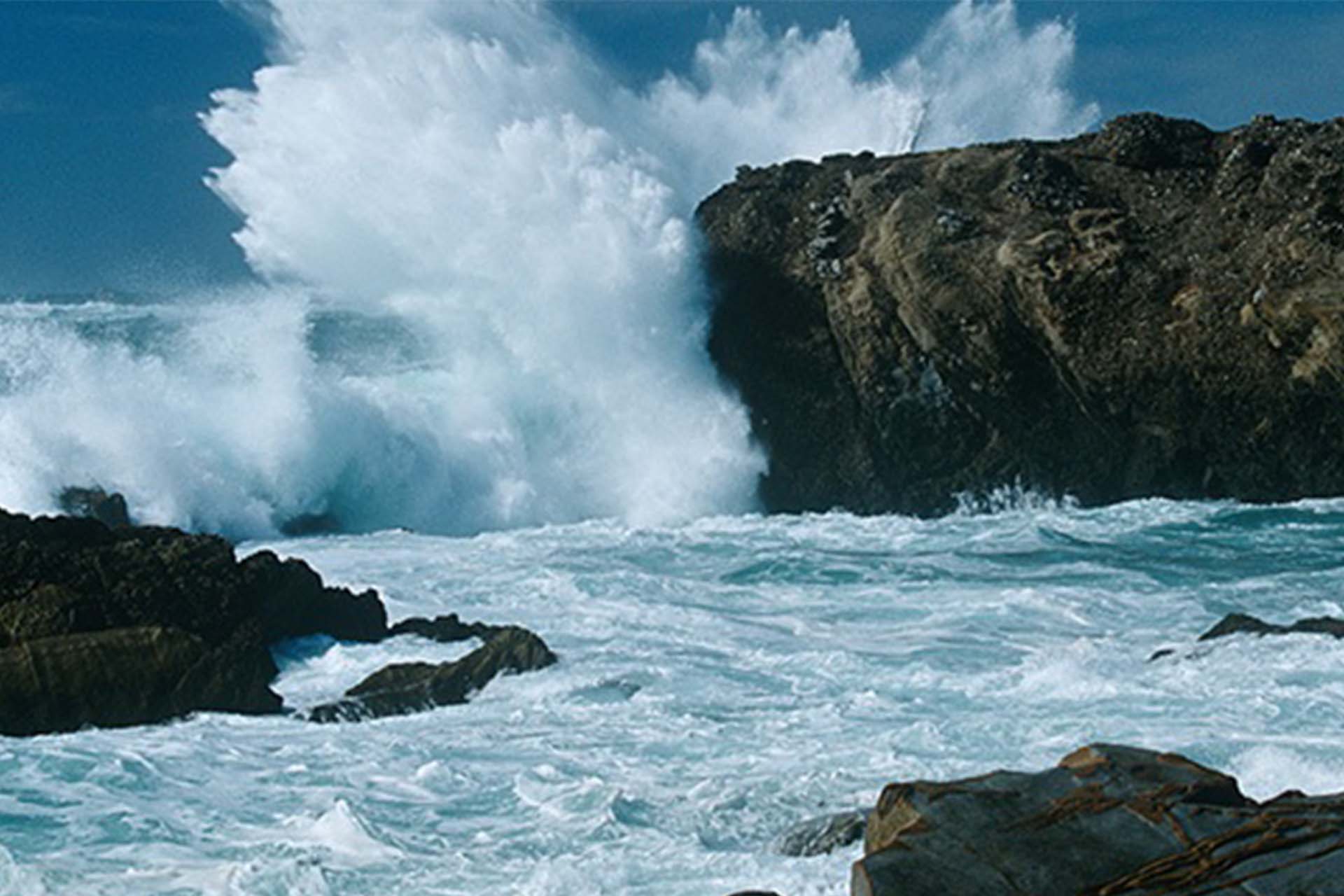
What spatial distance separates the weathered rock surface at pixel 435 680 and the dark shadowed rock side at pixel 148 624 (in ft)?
0.16

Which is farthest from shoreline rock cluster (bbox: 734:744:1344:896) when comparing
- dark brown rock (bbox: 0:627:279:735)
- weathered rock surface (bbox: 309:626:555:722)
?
dark brown rock (bbox: 0:627:279:735)

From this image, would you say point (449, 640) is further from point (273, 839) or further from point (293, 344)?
point (293, 344)

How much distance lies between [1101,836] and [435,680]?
7957mm

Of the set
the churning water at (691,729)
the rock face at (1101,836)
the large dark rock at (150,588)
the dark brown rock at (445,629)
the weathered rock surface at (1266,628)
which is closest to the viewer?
the rock face at (1101,836)

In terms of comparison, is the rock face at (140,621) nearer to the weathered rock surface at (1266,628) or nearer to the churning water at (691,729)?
the churning water at (691,729)

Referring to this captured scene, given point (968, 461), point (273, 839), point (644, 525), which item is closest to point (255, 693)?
point (273, 839)

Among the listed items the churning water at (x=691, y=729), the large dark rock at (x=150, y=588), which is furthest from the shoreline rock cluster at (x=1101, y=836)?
the large dark rock at (x=150, y=588)

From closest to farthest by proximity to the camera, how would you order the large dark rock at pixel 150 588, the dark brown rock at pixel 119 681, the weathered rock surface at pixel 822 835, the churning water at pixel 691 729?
the weathered rock surface at pixel 822 835 → the churning water at pixel 691 729 → the dark brown rock at pixel 119 681 → the large dark rock at pixel 150 588

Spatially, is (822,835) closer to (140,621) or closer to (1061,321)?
(140,621)

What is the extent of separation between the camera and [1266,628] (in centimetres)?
1316

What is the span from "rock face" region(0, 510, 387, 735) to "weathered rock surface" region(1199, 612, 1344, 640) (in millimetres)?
7633

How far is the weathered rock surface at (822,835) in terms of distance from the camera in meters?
8.20

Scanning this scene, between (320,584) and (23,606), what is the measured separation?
2.95 metres

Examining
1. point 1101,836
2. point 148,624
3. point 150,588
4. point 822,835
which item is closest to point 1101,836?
point 1101,836
